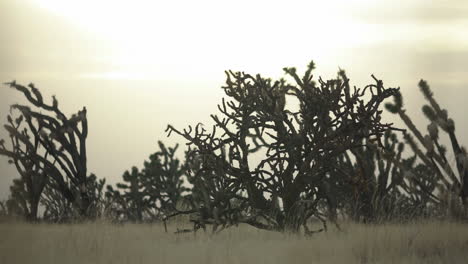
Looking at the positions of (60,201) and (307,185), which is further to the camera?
(60,201)

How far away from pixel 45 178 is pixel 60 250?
7793 millimetres

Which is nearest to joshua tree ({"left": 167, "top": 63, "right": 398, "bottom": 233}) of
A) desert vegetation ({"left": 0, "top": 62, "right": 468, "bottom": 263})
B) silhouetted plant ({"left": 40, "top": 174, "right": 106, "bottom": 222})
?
desert vegetation ({"left": 0, "top": 62, "right": 468, "bottom": 263})

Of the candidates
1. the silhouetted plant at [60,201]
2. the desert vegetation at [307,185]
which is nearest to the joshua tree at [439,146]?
the desert vegetation at [307,185]

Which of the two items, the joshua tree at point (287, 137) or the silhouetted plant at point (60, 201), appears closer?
the joshua tree at point (287, 137)

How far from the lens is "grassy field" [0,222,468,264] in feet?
27.2

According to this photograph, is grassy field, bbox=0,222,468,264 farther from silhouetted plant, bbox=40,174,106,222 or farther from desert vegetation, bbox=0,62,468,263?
silhouetted plant, bbox=40,174,106,222

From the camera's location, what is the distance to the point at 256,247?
9180 mm

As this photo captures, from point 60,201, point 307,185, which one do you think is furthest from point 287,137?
point 60,201

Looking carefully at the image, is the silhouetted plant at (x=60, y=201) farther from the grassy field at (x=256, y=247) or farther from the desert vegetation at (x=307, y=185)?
the grassy field at (x=256, y=247)

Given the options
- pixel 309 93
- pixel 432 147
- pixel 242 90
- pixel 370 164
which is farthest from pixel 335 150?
pixel 370 164

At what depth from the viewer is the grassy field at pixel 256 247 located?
8305 millimetres

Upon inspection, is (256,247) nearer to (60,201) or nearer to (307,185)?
(307,185)

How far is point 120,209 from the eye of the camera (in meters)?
17.5

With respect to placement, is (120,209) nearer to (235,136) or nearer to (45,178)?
(45,178)
